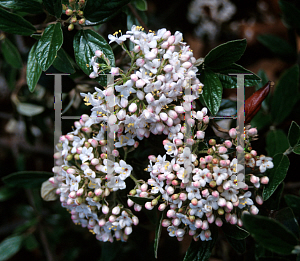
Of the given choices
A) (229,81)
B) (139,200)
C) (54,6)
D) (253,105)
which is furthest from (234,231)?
(54,6)

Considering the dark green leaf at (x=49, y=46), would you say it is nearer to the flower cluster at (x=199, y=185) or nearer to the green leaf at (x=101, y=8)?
the green leaf at (x=101, y=8)

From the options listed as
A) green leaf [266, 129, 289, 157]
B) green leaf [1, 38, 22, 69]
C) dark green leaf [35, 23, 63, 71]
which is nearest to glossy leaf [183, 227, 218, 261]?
green leaf [266, 129, 289, 157]

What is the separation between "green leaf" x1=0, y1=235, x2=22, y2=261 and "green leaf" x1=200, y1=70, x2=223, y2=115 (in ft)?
6.01

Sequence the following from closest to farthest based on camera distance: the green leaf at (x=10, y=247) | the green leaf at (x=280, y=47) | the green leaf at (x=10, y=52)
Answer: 1. the green leaf at (x=10, y=52)
2. the green leaf at (x=10, y=247)
3. the green leaf at (x=280, y=47)

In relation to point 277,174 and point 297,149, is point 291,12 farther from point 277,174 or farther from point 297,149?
point 277,174

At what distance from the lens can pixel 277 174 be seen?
4.16ft

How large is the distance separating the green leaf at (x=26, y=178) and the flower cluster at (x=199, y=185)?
0.82 meters

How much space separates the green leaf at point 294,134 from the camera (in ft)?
4.29

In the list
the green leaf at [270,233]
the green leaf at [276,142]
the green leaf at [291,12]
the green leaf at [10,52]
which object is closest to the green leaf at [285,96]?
the green leaf at [276,142]

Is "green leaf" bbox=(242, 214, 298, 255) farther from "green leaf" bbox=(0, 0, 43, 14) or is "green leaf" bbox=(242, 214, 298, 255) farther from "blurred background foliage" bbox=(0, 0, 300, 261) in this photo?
"green leaf" bbox=(0, 0, 43, 14)

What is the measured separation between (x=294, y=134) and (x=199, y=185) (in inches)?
22.4

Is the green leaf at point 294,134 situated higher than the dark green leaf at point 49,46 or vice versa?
the dark green leaf at point 49,46

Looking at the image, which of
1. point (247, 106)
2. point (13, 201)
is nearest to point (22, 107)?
point (13, 201)

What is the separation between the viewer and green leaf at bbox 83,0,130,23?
124 cm
